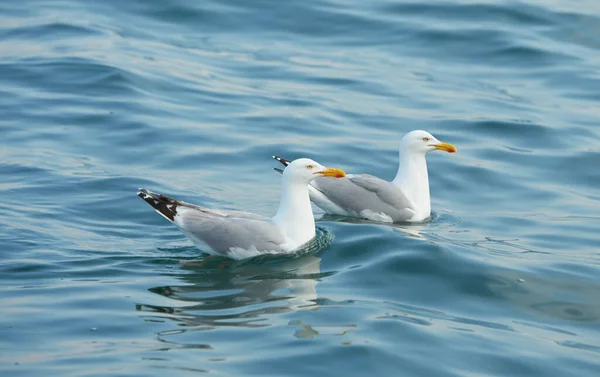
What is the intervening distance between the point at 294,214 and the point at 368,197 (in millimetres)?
1979

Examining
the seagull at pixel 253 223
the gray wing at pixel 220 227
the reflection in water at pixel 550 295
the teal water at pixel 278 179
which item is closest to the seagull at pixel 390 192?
the teal water at pixel 278 179

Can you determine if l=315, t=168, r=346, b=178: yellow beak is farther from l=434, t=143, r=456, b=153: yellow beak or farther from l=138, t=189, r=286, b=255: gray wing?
l=434, t=143, r=456, b=153: yellow beak

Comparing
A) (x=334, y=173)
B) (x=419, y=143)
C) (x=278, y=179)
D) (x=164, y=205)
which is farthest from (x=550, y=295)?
(x=278, y=179)

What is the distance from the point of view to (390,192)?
486 inches

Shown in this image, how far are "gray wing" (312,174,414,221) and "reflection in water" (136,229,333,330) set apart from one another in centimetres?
136

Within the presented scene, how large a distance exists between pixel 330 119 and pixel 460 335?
322 inches

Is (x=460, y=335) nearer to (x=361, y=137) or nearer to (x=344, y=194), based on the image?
(x=344, y=194)

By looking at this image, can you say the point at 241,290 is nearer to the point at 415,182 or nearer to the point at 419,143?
the point at 415,182

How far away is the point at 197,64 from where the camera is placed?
18.8 m

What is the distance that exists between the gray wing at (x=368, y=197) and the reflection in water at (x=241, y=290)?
136 cm

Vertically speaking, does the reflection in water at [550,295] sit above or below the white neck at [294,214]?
below

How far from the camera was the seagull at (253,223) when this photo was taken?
10.3 metres

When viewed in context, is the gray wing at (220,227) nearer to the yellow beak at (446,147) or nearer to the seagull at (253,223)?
the seagull at (253,223)

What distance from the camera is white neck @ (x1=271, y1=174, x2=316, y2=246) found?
10484 millimetres
